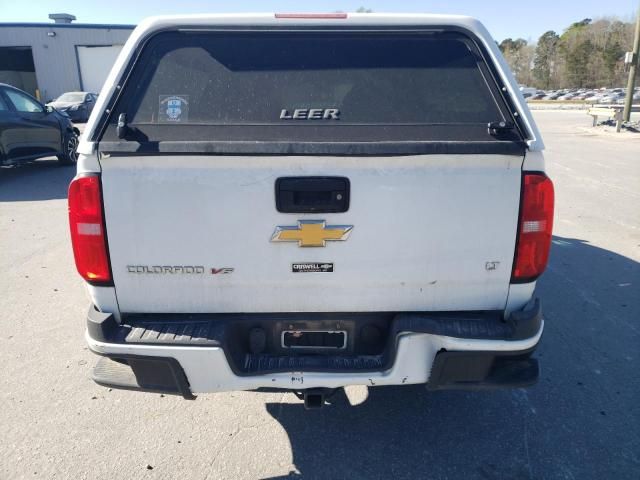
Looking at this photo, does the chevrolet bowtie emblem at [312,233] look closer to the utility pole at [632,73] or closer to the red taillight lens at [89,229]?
the red taillight lens at [89,229]

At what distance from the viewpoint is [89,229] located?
2.22m

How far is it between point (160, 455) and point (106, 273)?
1.13 meters

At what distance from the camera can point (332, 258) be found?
88.5 inches

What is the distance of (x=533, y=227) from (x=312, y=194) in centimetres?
103

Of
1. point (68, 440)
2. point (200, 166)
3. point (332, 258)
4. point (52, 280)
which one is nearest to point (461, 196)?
point (332, 258)

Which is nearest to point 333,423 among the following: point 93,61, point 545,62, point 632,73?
point 632,73

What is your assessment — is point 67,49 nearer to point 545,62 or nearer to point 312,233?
point 312,233

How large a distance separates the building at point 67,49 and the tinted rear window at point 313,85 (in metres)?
34.9

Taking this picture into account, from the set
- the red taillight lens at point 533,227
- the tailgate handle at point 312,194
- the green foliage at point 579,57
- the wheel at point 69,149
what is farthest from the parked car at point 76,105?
the green foliage at point 579,57

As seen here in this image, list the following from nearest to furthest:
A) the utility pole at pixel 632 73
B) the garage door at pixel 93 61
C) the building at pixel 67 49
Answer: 1. the utility pole at pixel 632 73
2. the building at pixel 67 49
3. the garage door at pixel 93 61

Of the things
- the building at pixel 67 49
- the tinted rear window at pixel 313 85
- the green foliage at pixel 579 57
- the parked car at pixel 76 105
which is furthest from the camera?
the green foliage at pixel 579 57

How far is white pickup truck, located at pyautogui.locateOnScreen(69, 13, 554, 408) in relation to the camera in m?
2.17

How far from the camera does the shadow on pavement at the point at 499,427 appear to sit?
2.63 meters

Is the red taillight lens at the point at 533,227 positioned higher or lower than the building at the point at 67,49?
lower
